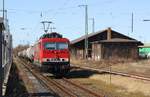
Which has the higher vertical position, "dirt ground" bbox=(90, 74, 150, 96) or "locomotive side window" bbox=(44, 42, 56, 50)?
"locomotive side window" bbox=(44, 42, 56, 50)

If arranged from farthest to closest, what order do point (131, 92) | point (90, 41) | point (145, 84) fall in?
point (90, 41)
point (145, 84)
point (131, 92)

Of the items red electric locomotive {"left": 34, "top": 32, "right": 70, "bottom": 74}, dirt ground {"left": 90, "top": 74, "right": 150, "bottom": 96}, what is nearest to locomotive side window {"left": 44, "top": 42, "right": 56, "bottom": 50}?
red electric locomotive {"left": 34, "top": 32, "right": 70, "bottom": 74}

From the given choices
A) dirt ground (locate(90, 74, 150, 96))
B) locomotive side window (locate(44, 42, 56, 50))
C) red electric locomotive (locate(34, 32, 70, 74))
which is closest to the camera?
dirt ground (locate(90, 74, 150, 96))

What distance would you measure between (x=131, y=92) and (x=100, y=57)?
51223mm

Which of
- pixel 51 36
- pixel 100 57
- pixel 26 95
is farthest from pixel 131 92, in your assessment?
pixel 100 57

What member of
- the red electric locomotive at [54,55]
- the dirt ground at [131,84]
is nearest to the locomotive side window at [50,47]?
the red electric locomotive at [54,55]

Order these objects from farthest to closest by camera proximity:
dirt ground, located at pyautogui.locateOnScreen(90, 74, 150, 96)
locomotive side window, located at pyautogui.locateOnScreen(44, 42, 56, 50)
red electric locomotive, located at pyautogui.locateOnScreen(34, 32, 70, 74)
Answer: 1. locomotive side window, located at pyautogui.locateOnScreen(44, 42, 56, 50)
2. red electric locomotive, located at pyautogui.locateOnScreen(34, 32, 70, 74)
3. dirt ground, located at pyautogui.locateOnScreen(90, 74, 150, 96)

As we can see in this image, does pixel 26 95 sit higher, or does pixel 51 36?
pixel 51 36

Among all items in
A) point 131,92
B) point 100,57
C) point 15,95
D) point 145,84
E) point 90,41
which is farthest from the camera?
point 90,41

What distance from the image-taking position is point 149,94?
2164 cm

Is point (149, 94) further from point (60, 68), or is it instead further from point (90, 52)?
point (90, 52)

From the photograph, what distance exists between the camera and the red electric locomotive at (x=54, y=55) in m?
34.6

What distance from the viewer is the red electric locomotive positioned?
113ft

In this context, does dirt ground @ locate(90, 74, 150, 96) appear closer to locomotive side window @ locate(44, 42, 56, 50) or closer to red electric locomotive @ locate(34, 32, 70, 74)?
red electric locomotive @ locate(34, 32, 70, 74)
